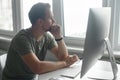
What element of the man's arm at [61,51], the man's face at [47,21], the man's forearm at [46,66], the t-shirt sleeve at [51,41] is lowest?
the man's forearm at [46,66]

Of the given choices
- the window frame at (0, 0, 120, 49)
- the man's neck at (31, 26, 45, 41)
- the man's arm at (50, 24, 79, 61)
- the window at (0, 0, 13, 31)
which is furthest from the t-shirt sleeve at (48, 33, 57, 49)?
the window at (0, 0, 13, 31)

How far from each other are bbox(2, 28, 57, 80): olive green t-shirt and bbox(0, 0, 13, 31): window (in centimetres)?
151

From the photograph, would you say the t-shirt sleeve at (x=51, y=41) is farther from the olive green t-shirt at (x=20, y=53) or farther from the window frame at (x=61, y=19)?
the window frame at (x=61, y=19)

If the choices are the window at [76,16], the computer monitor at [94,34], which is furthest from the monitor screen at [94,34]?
the window at [76,16]

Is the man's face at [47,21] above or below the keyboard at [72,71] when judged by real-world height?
above

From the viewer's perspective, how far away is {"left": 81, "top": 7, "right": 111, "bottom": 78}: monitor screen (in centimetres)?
114

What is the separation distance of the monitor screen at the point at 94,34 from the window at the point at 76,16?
3.78 ft

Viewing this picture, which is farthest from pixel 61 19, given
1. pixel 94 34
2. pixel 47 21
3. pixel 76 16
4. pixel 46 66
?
pixel 94 34

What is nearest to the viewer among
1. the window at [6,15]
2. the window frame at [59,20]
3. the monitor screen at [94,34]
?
the monitor screen at [94,34]

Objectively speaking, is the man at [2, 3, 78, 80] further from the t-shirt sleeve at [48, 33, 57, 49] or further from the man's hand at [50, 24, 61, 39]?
the t-shirt sleeve at [48, 33, 57, 49]

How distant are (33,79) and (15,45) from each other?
0.34 metres

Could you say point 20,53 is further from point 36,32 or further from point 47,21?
point 47,21

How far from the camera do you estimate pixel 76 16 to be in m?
2.63

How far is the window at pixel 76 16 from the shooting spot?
2549 mm
